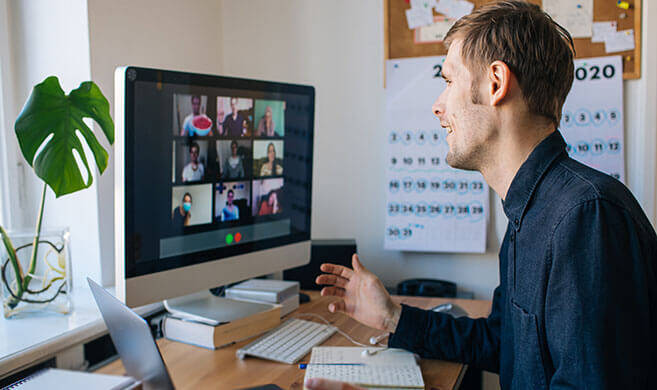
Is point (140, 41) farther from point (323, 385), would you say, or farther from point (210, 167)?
point (323, 385)

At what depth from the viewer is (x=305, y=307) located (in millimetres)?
1646

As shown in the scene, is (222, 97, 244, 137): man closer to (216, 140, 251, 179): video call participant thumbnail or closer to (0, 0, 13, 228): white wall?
(216, 140, 251, 179): video call participant thumbnail

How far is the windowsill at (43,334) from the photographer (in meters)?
1.13

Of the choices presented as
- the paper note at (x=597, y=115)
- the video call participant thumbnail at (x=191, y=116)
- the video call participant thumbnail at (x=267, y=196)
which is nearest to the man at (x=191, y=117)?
the video call participant thumbnail at (x=191, y=116)

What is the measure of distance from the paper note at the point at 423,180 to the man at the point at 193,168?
0.91m

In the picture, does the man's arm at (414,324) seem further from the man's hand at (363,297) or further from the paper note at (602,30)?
the paper note at (602,30)

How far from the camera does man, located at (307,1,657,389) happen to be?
802 millimetres

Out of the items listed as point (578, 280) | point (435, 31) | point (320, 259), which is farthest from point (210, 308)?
point (435, 31)

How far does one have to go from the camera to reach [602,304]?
31.3 inches

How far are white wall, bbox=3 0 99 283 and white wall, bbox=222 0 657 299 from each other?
75 centimetres

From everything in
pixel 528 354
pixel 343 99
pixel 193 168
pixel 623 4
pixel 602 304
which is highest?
pixel 623 4

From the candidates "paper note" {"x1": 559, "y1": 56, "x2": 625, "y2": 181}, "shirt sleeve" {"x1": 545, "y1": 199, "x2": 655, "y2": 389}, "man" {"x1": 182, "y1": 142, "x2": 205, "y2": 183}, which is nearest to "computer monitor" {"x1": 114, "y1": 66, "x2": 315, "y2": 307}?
"man" {"x1": 182, "y1": 142, "x2": 205, "y2": 183}

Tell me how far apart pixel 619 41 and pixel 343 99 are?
971 mm

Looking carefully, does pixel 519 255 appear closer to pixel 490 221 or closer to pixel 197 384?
pixel 197 384
